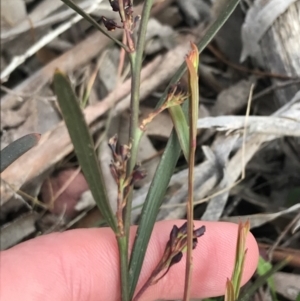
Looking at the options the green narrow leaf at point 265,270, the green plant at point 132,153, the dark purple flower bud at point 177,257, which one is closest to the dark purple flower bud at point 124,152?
the green plant at point 132,153

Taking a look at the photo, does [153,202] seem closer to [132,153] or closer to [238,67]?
[132,153]

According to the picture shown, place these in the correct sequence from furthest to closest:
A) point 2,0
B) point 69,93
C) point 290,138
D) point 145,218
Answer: point 2,0, point 290,138, point 145,218, point 69,93

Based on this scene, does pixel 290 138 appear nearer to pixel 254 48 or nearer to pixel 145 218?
pixel 254 48

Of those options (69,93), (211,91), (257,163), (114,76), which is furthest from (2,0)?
(69,93)

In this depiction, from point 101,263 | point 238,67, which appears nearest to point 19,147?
point 101,263

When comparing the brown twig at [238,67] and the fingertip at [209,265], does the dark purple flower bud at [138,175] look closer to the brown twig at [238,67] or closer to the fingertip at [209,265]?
the fingertip at [209,265]
